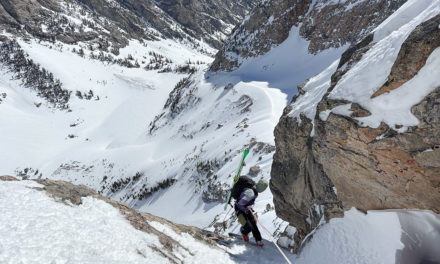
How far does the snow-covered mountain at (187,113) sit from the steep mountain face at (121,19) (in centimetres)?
494

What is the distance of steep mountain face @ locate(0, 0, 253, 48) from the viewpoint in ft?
333

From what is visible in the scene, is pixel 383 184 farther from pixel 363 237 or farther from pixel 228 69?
pixel 228 69

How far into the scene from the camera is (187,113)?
3675cm

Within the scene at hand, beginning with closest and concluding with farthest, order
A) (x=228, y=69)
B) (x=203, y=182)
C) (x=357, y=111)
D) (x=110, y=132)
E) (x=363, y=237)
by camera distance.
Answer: (x=357, y=111), (x=363, y=237), (x=203, y=182), (x=228, y=69), (x=110, y=132)

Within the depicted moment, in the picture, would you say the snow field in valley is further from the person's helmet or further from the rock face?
the rock face

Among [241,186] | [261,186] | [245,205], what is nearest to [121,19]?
[241,186]

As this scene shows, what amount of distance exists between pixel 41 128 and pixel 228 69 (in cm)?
4107

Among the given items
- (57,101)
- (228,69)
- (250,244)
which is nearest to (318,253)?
(250,244)

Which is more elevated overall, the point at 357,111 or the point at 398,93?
the point at 398,93

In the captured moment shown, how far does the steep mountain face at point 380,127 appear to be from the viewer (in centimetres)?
461

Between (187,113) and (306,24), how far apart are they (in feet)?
61.8

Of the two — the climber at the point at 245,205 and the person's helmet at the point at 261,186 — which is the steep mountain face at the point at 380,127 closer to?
the person's helmet at the point at 261,186

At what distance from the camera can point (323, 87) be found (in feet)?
25.2

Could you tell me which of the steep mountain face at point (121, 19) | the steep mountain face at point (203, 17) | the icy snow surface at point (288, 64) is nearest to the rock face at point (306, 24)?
the icy snow surface at point (288, 64)
